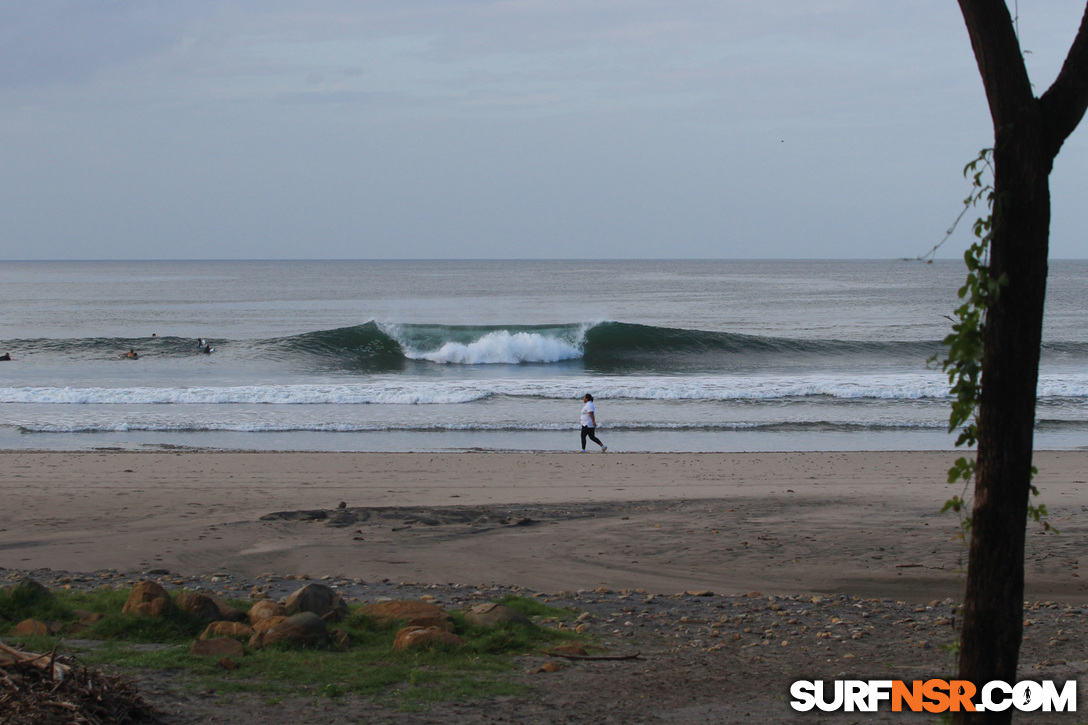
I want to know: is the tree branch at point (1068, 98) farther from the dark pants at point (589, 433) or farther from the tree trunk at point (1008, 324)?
the dark pants at point (589, 433)

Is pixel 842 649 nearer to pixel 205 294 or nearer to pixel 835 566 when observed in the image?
pixel 835 566

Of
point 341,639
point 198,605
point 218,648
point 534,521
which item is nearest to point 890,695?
point 341,639

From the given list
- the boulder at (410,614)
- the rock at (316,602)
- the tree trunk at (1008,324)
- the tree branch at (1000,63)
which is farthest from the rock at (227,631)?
the tree branch at (1000,63)

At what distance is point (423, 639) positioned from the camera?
209 inches

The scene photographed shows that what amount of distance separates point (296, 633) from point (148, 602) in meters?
1.07

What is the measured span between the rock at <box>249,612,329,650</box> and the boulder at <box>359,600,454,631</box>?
39 cm

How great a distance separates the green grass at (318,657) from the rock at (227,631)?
148mm

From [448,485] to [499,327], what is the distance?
103ft

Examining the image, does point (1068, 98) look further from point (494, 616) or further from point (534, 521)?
point (534, 521)

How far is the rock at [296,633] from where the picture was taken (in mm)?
5270

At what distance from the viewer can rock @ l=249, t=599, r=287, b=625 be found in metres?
5.65

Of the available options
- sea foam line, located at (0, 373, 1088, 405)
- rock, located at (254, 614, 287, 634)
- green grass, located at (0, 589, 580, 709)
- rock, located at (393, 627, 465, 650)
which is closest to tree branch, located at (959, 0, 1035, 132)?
green grass, located at (0, 589, 580, 709)

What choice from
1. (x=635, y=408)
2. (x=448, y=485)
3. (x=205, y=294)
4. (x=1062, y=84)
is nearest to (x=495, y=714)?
(x=1062, y=84)

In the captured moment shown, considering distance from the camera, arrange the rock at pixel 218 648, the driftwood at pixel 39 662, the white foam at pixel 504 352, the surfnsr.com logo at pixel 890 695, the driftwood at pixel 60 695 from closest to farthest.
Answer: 1. the driftwood at pixel 60 695
2. the driftwood at pixel 39 662
3. the surfnsr.com logo at pixel 890 695
4. the rock at pixel 218 648
5. the white foam at pixel 504 352
